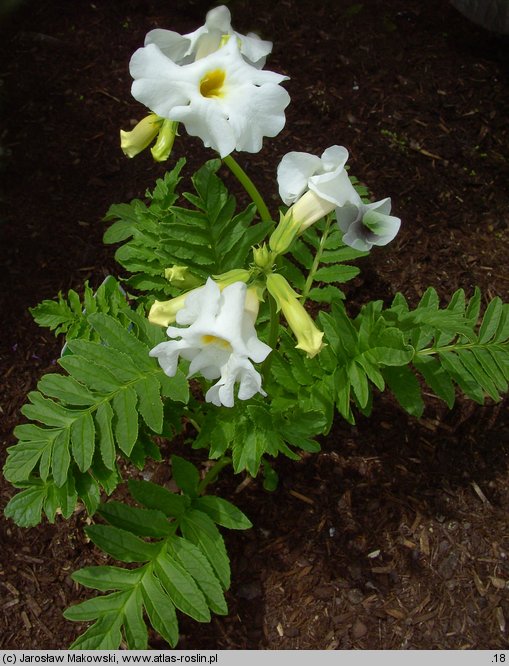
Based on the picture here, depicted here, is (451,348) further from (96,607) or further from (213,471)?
(96,607)

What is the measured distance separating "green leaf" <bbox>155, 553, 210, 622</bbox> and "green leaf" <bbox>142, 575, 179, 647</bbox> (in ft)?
0.05

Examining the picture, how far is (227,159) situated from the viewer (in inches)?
57.3

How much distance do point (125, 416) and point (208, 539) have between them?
384 mm

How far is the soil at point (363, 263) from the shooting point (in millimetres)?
2008

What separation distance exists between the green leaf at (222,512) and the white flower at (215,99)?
0.90 m

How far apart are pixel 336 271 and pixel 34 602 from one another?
1360mm

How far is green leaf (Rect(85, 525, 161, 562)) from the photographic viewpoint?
62.5 inches

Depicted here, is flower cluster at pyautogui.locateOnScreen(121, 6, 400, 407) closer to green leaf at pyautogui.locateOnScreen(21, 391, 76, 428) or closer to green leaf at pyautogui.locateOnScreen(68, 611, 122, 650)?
green leaf at pyautogui.locateOnScreen(21, 391, 76, 428)

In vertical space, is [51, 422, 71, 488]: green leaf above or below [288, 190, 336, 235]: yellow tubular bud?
below

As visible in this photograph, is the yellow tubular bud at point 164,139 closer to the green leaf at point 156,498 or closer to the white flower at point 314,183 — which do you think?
the white flower at point 314,183

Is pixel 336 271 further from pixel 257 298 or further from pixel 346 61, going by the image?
pixel 346 61

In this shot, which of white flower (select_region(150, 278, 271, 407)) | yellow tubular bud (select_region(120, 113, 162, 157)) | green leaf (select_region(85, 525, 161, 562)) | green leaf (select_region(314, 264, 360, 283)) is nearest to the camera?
white flower (select_region(150, 278, 271, 407))

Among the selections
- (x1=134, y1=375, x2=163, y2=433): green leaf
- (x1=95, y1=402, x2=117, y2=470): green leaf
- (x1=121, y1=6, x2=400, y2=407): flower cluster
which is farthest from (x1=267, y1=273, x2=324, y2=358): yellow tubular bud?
(x1=95, y1=402, x2=117, y2=470): green leaf

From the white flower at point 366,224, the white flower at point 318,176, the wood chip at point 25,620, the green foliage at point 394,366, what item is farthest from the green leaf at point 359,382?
the wood chip at point 25,620
